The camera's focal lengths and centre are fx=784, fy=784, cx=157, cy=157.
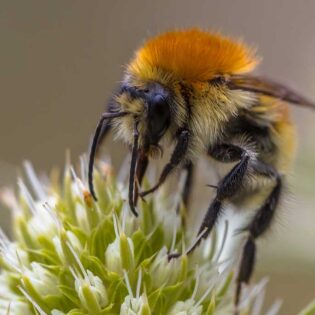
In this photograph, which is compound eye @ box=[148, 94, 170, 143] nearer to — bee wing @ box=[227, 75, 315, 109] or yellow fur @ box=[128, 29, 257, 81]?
yellow fur @ box=[128, 29, 257, 81]

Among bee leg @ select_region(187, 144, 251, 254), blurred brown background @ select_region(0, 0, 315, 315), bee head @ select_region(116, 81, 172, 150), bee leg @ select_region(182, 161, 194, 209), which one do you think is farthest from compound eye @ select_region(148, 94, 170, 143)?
blurred brown background @ select_region(0, 0, 315, 315)

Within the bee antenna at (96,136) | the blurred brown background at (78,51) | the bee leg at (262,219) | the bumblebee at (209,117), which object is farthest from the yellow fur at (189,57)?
the blurred brown background at (78,51)

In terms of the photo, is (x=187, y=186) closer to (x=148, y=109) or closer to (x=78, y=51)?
(x=148, y=109)

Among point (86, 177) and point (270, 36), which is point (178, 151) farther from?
point (270, 36)

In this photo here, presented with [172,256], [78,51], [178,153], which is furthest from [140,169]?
[78,51]

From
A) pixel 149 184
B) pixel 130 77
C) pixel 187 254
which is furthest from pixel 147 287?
pixel 130 77

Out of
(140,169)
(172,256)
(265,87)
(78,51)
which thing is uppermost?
(265,87)
